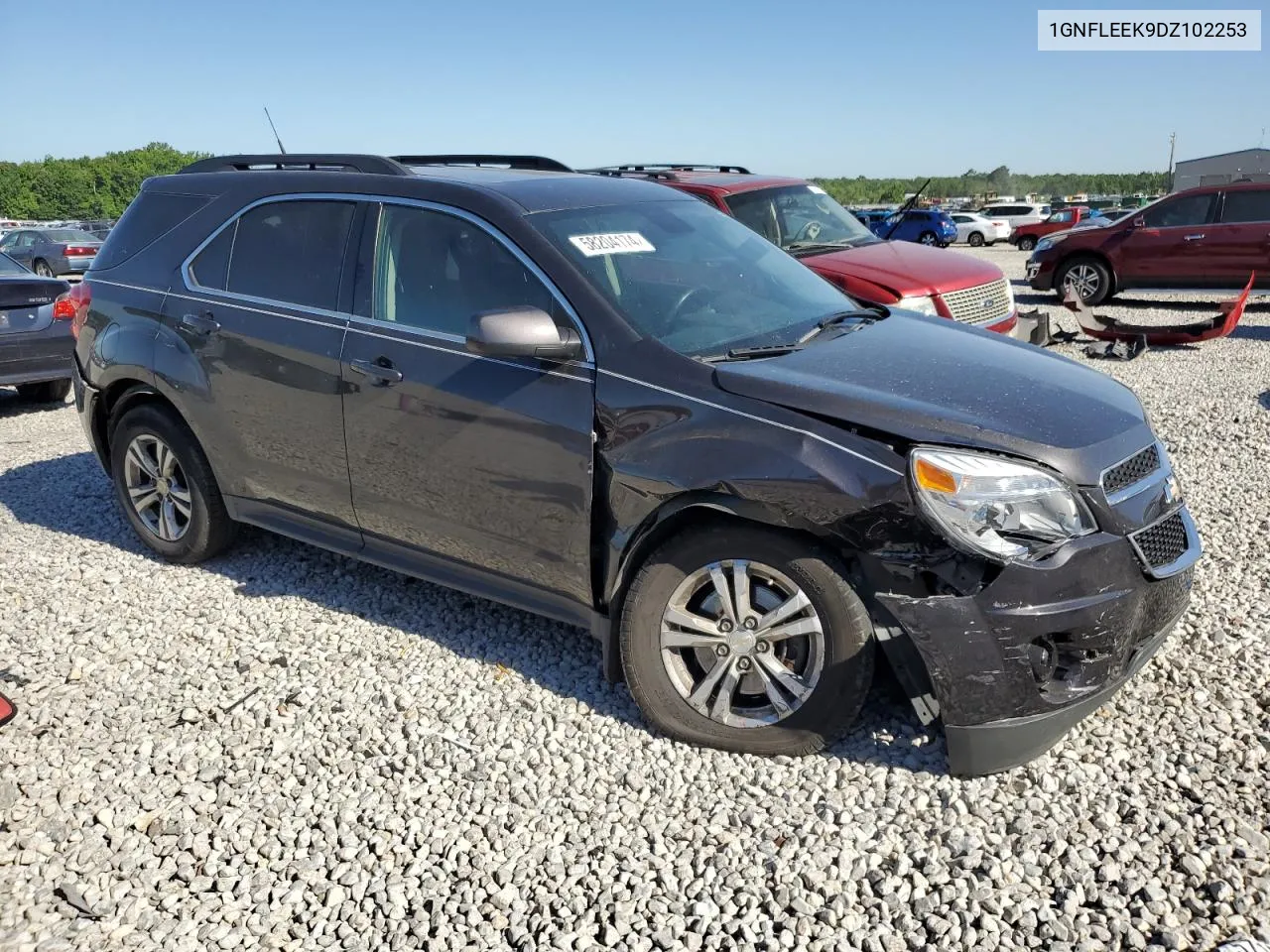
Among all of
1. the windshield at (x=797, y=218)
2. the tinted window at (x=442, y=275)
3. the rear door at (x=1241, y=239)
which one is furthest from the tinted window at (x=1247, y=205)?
the tinted window at (x=442, y=275)

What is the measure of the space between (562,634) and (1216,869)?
247 centimetres

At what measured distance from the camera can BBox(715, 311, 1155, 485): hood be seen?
2.93m

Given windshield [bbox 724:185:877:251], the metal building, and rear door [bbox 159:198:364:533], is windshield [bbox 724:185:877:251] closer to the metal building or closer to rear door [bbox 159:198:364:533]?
rear door [bbox 159:198:364:533]

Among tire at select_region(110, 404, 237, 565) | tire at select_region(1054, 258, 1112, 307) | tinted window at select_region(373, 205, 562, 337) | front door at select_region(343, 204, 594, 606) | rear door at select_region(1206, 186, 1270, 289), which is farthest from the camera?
tire at select_region(1054, 258, 1112, 307)

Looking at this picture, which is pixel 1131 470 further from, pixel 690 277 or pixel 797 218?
pixel 797 218

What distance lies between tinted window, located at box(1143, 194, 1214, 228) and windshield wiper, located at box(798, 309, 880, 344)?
480 inches

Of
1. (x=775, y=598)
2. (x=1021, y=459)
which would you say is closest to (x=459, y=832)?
(x=775, y=598)

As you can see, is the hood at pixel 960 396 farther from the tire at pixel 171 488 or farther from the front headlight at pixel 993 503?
the tire at pixel 171 488

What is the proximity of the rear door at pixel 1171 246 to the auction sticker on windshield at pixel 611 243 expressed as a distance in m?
12.8

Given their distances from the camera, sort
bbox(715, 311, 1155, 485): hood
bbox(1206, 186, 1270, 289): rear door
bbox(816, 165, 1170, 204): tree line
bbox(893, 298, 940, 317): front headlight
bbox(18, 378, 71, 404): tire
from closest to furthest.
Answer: bbox(715, 311, 1155, 485): hood, bbox(893, 298, 940, 317): front headlight, bbox(18, 378, 71, 404): tire, bbox(1206, 186, 1270, 289): rear door, bbox(816, 165, 1170, 204): tree line

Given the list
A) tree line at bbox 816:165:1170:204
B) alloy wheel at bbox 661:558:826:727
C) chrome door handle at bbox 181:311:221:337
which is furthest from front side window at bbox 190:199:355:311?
tree line at bbox 816:165:1170:204

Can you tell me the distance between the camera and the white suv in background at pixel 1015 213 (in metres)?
37.6

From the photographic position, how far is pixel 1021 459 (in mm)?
2883

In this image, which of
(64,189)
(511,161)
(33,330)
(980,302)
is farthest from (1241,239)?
(64,189)
